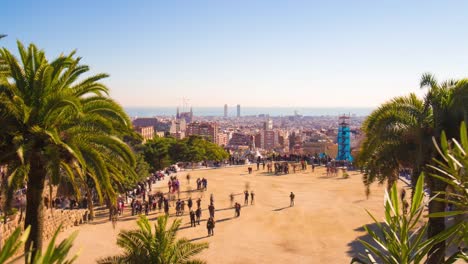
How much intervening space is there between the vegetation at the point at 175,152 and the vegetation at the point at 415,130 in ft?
133

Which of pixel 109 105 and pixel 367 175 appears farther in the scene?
pixel 367 175

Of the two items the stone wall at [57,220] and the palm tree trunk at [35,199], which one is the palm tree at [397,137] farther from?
the stone wall at [57,220]

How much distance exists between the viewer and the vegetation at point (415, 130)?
9945 mm

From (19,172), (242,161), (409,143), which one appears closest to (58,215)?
(19,172)

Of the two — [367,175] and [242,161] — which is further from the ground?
[367,175]

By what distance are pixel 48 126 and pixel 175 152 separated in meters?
50.6

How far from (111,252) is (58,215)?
212 inches

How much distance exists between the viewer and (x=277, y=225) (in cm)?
2044

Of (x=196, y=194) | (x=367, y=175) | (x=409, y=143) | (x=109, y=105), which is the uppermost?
(x=109, y=105)

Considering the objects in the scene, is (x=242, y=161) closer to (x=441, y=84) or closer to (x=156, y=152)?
(x=156, y=152)

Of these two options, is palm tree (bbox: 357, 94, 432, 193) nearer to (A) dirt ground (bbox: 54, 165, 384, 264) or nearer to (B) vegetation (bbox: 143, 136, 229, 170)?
(A) dirt ground (bbox: 54, 165, 384, 264)

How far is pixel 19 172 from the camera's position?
8398 mm

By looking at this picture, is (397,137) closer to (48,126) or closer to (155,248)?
(155,248)

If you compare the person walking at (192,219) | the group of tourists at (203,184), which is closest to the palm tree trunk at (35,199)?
the person walking at (192,219)
